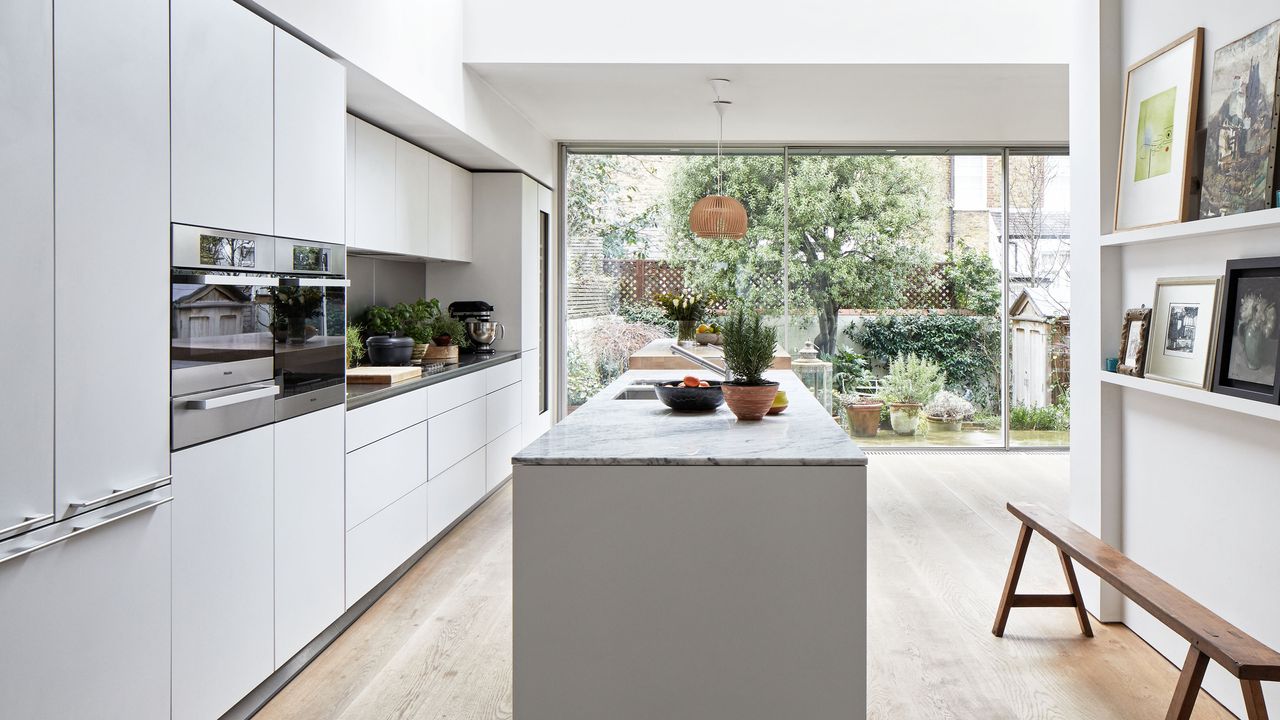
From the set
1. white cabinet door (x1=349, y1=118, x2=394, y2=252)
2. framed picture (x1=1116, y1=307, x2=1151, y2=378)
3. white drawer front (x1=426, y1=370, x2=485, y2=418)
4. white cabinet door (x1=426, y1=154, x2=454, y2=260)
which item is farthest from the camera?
white cabinet door (x1=426, y1=154, x2=454, y2=260)

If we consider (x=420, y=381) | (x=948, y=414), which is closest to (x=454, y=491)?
(x=420, y=381)

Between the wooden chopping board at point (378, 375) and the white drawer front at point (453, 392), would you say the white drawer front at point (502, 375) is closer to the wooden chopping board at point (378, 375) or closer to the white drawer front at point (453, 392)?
the white drawer front at point (453, 392)

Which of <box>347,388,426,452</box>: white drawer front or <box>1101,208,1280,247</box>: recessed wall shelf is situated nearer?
<box>1101,208,1280,247</box>: recessed wall shelf

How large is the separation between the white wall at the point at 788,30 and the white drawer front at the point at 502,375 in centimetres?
186

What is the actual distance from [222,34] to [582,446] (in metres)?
1.48

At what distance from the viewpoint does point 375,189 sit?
3.96m

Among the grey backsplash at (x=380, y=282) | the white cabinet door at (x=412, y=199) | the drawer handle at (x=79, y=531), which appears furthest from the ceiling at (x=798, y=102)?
the drawer handle at (x=79, y=531)

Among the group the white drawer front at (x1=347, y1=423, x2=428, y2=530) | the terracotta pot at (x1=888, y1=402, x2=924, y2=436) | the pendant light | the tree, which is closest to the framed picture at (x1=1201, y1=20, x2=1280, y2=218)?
the white drawer front at (x1=347, y1=423, x2=428, y2=530)

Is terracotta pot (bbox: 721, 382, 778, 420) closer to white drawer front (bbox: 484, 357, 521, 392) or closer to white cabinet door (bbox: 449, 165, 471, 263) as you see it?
white drawer front (bbox: 484, 357, 521, 392)

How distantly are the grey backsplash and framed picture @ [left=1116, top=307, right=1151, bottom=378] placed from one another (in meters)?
3.70

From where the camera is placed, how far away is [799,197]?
6719 mm

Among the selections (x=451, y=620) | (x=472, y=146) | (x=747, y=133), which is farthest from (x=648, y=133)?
(x=451, y=620)

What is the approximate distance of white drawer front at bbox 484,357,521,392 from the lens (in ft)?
16.3

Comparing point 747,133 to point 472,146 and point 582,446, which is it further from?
point 582,446
